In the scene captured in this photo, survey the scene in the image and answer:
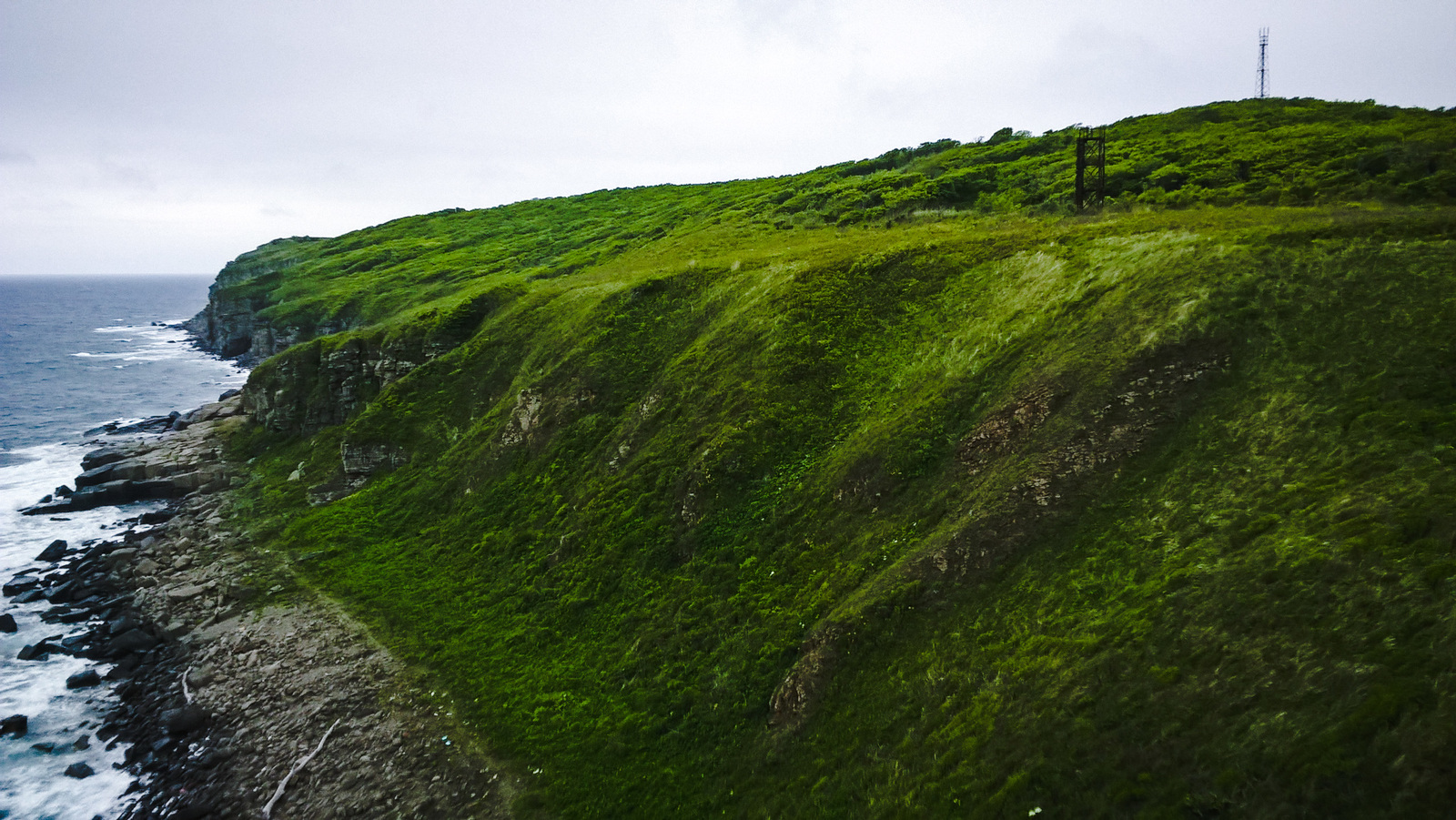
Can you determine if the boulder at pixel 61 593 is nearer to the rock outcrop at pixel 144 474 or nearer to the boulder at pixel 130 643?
the boulder at pixel 130 643

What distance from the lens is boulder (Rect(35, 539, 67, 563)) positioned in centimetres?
3906

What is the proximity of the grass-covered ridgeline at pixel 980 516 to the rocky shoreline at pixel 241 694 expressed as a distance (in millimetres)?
1920

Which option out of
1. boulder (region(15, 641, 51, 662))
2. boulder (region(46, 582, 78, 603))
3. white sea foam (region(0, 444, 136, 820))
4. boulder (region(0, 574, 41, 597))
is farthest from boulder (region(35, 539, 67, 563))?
boulder (region(15, 641, 51, 662))

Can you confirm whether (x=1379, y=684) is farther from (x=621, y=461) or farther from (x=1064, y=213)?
(x=1064, y=213)

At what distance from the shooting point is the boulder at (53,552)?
3906 cm

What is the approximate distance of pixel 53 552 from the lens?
39562 millimetres

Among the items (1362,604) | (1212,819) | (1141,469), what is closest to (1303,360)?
(1141,469)

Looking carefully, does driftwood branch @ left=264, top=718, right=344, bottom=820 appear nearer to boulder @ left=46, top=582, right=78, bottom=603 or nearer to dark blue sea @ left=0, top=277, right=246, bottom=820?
dark blue sea @ left=0, top=277, right=246, bottom=820

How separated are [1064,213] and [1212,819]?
34207mm

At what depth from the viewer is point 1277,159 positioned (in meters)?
38.8

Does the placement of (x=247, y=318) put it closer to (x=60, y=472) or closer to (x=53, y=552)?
(x=60, y=472)

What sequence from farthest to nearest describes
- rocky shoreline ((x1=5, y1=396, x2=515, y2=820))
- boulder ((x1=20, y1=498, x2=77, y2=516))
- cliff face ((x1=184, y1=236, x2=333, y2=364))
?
1. cliff face ((x1=184, y1=236, x2=333, y2=364))
2. boulder ((x1=20, y1=498, x2=77, y2=516))
3. rocky shoreline ((x1=5, y1=396, x2=515, y2=820))

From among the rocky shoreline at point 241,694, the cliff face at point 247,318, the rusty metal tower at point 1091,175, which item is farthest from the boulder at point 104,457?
the rusty metal tower at point 1091,175

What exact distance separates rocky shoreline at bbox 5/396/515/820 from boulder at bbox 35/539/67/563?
5.3 inches
